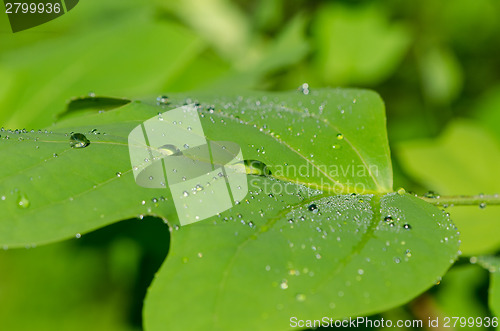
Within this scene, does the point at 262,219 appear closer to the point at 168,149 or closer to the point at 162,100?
the point at 168,149

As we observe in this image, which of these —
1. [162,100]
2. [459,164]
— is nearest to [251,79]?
[162,100]

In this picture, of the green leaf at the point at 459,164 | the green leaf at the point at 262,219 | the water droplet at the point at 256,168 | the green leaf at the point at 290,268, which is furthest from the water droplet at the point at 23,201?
the green leaf at the point at 459,164

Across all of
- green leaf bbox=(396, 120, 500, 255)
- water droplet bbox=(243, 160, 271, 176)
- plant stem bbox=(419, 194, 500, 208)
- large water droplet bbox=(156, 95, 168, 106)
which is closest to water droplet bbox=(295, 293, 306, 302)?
water droplet bbox=(243, 160, 271, 176)

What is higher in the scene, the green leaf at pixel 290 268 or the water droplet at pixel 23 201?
the water droplet at pixel 23 201

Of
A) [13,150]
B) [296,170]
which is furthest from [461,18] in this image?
[13,150]

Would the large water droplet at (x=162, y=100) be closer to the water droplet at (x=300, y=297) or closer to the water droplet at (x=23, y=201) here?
the water droplet at (x=23, y=201)

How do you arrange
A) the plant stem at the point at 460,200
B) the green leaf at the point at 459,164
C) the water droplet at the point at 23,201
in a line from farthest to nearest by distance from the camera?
the green leaf at the point at 459,164 → the plant stem at the point at 460,200 → the water droplet at the point at 23,201
